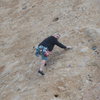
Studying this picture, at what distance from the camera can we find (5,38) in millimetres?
23891

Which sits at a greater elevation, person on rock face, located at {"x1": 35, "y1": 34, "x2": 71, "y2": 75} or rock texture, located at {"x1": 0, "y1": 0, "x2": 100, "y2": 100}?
person on rock face, located at {"x1": 35, "y1": 34, "x2": 71, "y2": 75}

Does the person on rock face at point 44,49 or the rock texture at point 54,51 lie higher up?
the person on rock face at point 44,49

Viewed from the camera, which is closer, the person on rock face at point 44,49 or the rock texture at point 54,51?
the rock texture at point 54,51

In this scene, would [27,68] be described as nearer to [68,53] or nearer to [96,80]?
[68,53]

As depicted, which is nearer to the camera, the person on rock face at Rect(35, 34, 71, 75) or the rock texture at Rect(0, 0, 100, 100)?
the rock texture at Rect(0, 0, 100, 100)

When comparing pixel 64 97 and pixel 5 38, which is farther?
pixel 5 38

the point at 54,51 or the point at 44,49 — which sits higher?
the point at 44,49

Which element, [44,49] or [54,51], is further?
[54,51]

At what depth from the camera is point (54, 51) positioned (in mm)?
18531

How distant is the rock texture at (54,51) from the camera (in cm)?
1534

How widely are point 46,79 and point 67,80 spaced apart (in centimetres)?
115

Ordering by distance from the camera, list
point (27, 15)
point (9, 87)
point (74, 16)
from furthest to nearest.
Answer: point (27, 15), point (74, 16), point (9, 87)

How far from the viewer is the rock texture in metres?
15.3

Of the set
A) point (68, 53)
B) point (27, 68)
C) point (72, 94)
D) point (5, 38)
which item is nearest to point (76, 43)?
point (68, 53)
